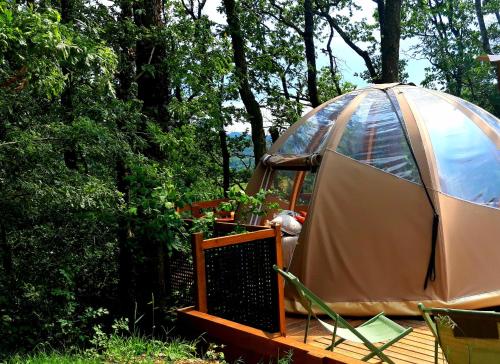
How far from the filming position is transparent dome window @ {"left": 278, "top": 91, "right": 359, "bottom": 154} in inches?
241

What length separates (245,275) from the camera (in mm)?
4426

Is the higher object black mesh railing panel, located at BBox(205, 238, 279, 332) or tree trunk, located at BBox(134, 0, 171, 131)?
tree trunk, located at BBox(134, 0, 171, 131)

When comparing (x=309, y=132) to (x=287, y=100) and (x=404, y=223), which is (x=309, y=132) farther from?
(x=287, y=100)

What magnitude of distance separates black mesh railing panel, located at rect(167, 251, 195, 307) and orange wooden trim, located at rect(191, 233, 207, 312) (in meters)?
0.54

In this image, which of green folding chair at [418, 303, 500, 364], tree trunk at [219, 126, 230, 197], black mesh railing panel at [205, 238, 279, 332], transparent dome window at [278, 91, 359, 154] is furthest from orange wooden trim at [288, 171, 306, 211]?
tree trunk at [219, 126, 230, 197]

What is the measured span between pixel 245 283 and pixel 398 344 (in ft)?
4.36

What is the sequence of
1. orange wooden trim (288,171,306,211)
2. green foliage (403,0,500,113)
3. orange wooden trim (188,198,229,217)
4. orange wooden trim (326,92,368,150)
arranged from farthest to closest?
green foliage (403,0,500,113) < orange wooden trim (288,171,306,211) < orange wooden trim (188,198,229,217) < orange wooden trim (326,92,368,150)

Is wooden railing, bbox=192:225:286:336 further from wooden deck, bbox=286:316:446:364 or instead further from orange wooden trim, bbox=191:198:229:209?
orange wooden trim, bbox=191:198:229:209

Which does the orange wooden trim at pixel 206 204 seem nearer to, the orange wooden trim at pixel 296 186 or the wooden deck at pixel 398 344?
the orange wooden trim at pixel 296 186

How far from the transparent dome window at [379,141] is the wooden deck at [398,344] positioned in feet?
4.90

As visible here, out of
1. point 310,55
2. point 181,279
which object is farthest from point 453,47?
point 181,279

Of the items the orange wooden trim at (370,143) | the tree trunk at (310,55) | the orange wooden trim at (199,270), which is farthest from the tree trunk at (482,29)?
the orange wooden trim at (199,270)

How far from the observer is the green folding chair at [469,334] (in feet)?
9.86

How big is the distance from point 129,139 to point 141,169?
1033 millimetres
